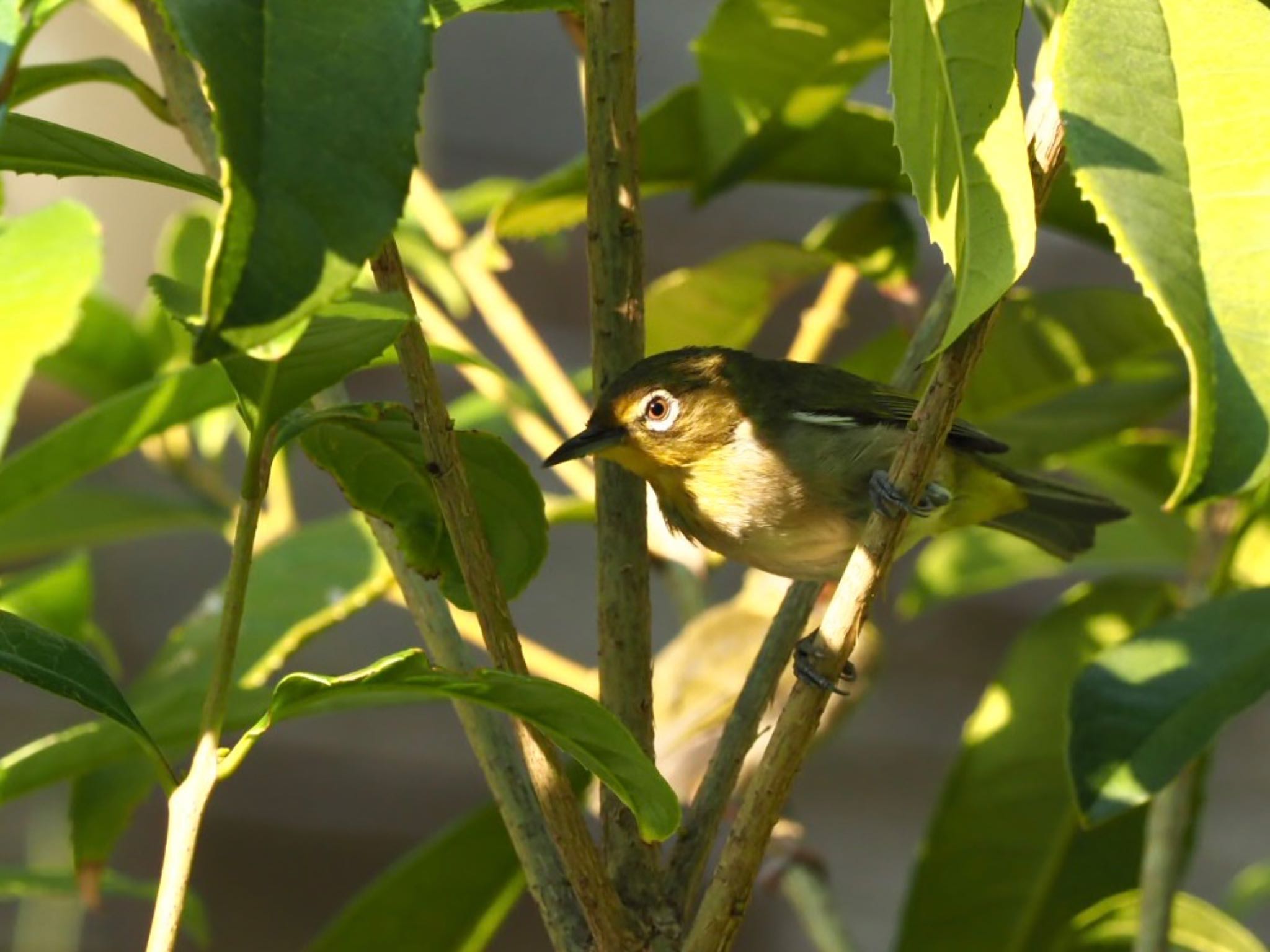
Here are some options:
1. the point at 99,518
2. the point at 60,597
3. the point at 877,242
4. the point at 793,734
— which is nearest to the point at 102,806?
the point at 60,597

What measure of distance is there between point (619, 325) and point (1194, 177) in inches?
15.5

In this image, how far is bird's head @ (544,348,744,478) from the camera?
1.79 meters

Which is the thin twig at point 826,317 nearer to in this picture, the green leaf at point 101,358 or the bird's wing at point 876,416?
the bird's wing at point 876,416

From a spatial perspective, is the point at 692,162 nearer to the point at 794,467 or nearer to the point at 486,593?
the point at 794,467

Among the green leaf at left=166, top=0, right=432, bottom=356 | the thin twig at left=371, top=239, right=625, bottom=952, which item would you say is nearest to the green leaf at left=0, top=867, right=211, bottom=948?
the thin twig at left=371, top=239, right=625, bottom=952

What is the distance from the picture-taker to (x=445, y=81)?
4.65 m

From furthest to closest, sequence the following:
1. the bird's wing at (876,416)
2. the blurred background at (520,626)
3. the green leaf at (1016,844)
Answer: the blurred background at (520,626) → the green leaf at (1016,844) → the bird's wing at (876,416)

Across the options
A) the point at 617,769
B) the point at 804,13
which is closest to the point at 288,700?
the point at 617,769

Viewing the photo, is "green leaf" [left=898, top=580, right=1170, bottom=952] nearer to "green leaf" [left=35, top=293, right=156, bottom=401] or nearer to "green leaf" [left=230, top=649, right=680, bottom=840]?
"green leaf" [left=230, top=649, right=680, bottom=840]

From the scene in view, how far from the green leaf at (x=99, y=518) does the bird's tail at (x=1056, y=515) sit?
1.14 m

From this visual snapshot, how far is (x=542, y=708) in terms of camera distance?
35.4 inches

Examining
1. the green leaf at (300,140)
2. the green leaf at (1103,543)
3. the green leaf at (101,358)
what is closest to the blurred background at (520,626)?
the green leaf at (1103,543)

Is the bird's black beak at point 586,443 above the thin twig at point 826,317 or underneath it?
underneath

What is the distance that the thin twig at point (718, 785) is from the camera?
1.06 m
